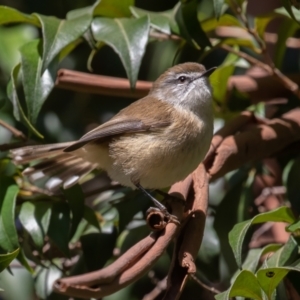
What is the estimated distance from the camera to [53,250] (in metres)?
2.96

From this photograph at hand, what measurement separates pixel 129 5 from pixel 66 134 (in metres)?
0.91

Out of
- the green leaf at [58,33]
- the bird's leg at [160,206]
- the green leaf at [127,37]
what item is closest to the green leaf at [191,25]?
the green leaf at [127,37]

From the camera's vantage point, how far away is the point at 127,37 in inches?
102

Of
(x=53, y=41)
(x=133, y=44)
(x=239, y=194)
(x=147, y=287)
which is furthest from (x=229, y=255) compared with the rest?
(x=53, y=41)

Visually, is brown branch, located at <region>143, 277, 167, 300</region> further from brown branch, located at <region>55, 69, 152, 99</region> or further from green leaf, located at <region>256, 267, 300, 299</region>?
green leaf, located at <region>256, 267, 300, 299</region>

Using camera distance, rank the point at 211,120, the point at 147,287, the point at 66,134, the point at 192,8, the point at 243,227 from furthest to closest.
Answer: the point at 66,134 < the point at 147,287 < the point at 211,120 < the point at 192,8 < the point at 243,227

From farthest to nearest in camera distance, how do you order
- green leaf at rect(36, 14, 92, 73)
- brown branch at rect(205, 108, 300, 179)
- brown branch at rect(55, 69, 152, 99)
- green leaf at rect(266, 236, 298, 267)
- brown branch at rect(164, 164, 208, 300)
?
brown branch at rect(55, 69, 152, 99) < brown branch at rect(205, 108, 300, 179) < green leaf at rect(36, 14, 92, 73) < green leaf at rect(266, 236, 298, 267) < brown branch at rect(164, 164, 208, 300)

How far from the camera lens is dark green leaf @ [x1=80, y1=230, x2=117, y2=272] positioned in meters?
2.65

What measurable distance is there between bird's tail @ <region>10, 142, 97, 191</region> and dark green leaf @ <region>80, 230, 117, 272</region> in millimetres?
237

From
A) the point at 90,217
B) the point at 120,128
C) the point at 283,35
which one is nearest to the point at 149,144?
the point at 120,128

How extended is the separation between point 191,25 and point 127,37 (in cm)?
28

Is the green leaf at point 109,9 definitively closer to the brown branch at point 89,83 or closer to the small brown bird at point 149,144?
the brown branch at point 89,83

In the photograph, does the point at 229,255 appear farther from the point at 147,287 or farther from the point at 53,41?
the point at 53,41

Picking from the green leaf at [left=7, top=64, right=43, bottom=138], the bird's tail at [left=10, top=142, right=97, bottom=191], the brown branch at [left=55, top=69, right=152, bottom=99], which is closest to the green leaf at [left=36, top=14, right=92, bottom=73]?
the green leaf at [left=7, top=64, right=43, bottom=138]
